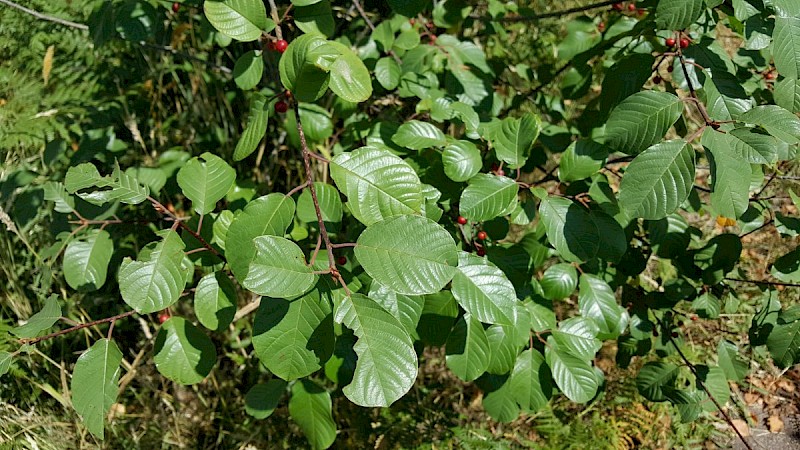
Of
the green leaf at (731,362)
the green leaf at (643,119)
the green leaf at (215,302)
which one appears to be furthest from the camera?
the green leaf at (731,362)

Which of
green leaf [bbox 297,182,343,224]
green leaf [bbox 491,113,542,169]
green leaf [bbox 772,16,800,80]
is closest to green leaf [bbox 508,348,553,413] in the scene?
green leaf [bbox 491,113,542,169]

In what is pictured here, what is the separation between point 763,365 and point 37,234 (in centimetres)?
296

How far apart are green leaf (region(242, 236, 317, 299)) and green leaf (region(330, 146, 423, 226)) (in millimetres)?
183

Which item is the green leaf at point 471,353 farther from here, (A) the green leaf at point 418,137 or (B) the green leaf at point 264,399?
(B) the green leaf at point 264,399

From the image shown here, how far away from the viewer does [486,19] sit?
6.17ft

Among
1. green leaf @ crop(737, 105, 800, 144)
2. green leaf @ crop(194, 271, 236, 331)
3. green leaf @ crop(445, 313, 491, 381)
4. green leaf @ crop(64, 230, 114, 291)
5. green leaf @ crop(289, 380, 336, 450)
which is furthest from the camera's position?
green leaf @ crop(289, 380, 336, 450)

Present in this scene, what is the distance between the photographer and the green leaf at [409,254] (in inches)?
34.8

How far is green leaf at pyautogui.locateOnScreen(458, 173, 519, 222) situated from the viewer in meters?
1.19

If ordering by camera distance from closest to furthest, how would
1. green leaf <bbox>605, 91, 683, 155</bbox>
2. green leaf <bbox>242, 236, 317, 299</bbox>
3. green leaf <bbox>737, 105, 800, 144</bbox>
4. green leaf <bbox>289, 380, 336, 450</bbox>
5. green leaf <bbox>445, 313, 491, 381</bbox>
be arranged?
green leaf <bbox>242, 236, 317, 299</bbox> < green leaf <bbox>737, 105, 800, 144</bbox> < green leaf <bbox>605, 91, 683, 155</bbox> < green leaf <bbox>445, 313, 491, 381</bbox> < green leaf <bbox>289, 380, 336, 450</bbox>

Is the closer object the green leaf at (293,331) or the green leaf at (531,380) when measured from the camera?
the green leaf at (293,331)

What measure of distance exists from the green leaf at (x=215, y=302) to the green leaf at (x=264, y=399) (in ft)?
1.64

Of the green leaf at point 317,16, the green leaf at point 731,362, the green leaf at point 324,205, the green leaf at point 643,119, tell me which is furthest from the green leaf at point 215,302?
the green leaf at point 731,362

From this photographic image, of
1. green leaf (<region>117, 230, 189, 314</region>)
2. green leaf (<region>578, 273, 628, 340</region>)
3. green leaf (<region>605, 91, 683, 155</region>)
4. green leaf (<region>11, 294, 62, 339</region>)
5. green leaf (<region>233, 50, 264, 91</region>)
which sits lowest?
green leaf (<region>578, 273, 628, 340</region>)

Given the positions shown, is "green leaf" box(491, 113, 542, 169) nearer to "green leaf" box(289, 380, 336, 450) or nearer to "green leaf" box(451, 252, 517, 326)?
"green leaf" box(451, 252, 517, 326)
